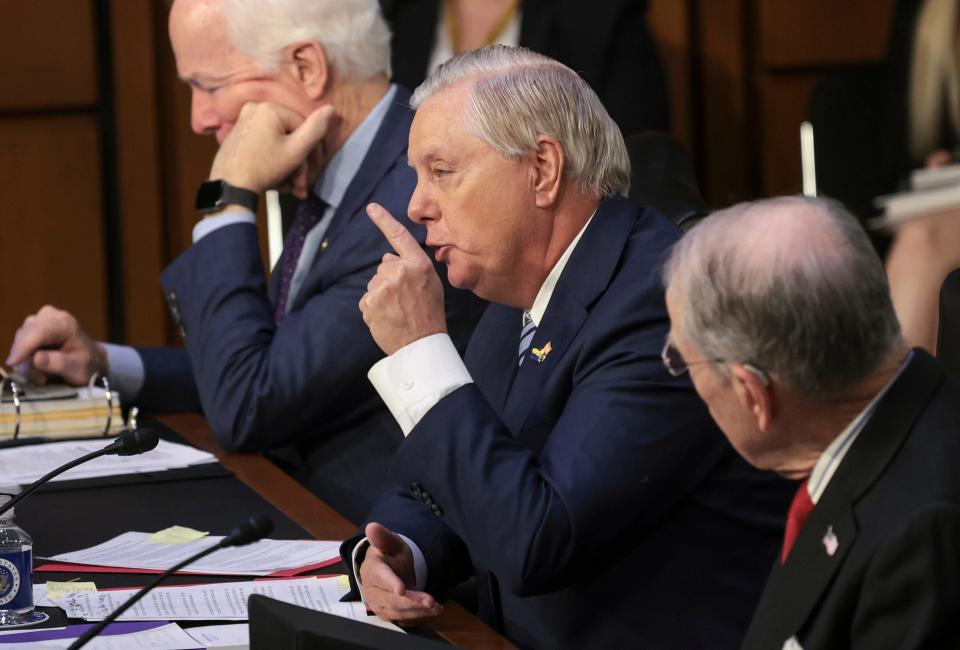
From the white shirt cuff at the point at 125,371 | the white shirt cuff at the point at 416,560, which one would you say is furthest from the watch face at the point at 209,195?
the white shirt cuff at the point at 416,560

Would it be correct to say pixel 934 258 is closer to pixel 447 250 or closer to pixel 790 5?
pixel 447 250

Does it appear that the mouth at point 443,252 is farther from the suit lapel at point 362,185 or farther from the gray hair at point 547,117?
the suit lapel at point 362,185

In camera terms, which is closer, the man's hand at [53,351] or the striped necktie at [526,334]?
the striped necktie at [526,334]

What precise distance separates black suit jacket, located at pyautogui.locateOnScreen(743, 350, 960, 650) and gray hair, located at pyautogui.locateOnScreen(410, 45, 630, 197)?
0.63 meters

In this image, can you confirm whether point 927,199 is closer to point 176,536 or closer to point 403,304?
point 403,304

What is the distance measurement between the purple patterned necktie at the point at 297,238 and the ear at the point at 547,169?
3.22ft

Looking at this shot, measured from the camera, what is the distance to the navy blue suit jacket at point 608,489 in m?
1.53

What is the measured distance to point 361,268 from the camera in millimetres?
2402

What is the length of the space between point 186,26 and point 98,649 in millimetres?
1529

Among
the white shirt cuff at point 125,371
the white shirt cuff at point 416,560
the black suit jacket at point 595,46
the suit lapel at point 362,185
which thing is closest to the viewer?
the white shirt cuff at point 416,560

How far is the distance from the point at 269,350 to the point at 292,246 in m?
0.37

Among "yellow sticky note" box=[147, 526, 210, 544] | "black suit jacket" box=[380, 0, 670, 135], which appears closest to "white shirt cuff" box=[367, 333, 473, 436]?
"yellow sticky note" box=[147, 526, 210, 544]

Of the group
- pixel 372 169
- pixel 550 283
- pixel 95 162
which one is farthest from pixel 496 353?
pixel 95 162

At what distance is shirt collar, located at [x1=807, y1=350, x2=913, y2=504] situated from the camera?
1201 millimetres
